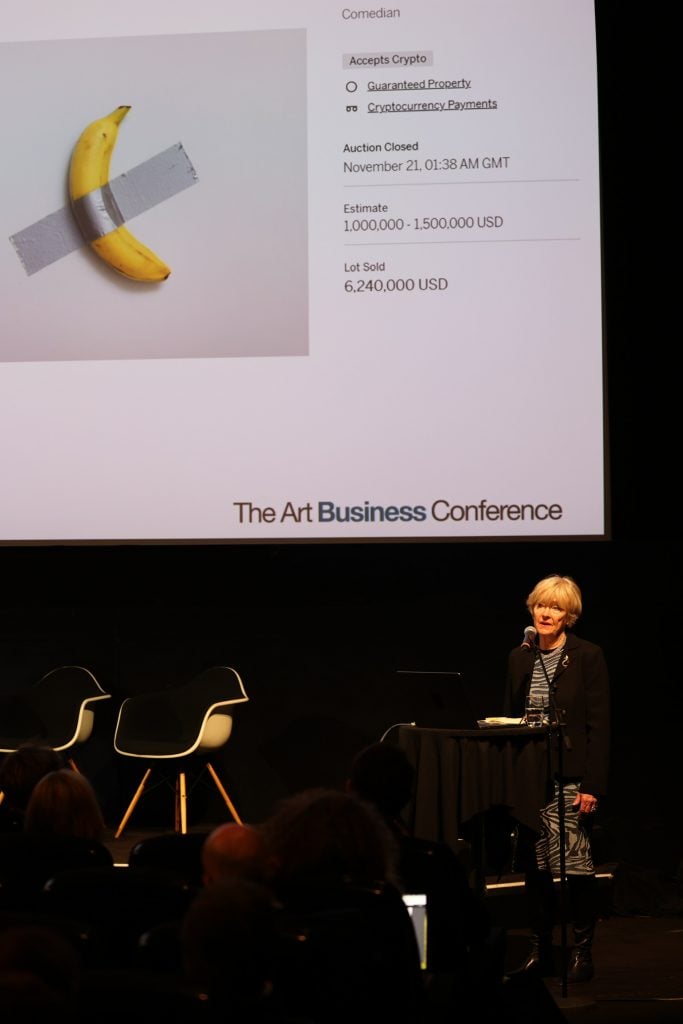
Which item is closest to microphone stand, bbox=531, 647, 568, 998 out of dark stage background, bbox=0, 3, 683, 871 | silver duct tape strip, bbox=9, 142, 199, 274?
dark stage background, bbox=0, 3, 683, 871

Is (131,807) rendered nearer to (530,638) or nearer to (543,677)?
(543,677)

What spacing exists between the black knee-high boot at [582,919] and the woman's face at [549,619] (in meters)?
0.87

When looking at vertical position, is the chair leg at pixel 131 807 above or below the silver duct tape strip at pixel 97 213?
below

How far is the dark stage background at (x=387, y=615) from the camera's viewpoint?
5973mm

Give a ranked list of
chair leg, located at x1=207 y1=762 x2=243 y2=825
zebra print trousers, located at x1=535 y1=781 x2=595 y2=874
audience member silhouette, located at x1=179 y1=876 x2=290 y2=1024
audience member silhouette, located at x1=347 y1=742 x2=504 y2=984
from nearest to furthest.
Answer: audience member silhouette, located at x1=179 y1=876 x2=290 y2=1024 < audience member silhouette, located at x1=347 y1=742 x2=504 y2=984 < zebra print trousers, located at x1=535 y1=781 x2=595 y2=874 < chair leg, located at x1=207 y1=762 x2=243 y2=825

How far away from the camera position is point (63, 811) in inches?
117

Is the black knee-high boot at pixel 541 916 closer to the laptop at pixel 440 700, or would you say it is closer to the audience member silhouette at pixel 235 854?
the laptop at pixel 440 700

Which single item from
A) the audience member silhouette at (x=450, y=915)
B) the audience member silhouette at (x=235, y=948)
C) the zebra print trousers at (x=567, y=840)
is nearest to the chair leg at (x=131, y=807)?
the zebra print trousers at (x=567, y=840)

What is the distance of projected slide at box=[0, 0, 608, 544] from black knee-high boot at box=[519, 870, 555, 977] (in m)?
1.70

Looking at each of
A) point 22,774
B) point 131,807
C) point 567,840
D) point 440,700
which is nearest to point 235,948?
point 22,774

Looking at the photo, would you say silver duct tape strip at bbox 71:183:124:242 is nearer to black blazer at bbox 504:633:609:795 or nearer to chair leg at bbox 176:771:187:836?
chair leg at bbox 176:771:187:836

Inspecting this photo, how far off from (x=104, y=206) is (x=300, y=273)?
3.25 feet

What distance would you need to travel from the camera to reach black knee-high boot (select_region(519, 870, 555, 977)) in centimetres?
427

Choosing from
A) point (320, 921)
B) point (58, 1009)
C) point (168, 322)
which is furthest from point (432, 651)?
point (58, 1009)
